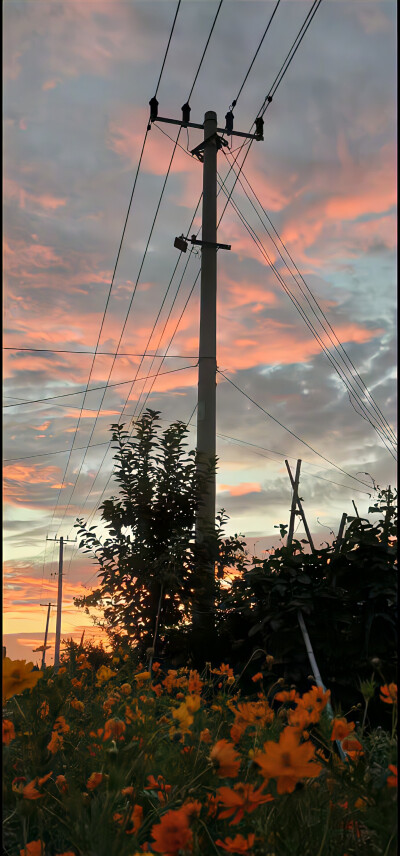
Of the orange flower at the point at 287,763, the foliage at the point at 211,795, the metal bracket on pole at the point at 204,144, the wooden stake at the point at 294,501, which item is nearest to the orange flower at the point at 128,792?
the foliage at the point at 211,795

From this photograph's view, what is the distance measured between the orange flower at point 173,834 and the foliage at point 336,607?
11.8 ft

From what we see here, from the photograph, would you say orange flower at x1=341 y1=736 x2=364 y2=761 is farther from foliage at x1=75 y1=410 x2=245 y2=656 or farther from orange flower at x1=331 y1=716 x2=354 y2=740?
foliage at x1=75 y1=410 x2=245 y2=656

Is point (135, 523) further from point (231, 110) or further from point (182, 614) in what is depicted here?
point (231, 110)

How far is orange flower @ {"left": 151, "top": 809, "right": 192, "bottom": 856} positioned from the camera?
3.42 feet

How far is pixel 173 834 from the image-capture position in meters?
1.05

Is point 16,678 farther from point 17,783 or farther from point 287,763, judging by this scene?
point 17,783

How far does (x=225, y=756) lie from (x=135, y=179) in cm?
1097

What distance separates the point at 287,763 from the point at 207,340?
8.72 meters

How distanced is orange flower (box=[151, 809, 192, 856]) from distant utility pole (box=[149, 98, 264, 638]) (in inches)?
229

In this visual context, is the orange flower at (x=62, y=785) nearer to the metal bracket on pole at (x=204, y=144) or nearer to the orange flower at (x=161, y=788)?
the orange flower at (x=161, y=788)

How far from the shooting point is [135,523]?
773 cm

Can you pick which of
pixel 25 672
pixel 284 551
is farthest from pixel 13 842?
pixel 284 551

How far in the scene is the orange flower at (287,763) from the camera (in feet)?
3.49

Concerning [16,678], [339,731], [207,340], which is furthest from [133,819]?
[207,340]
